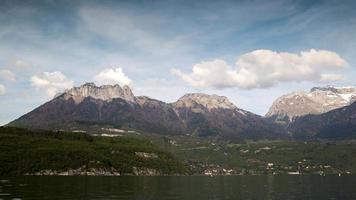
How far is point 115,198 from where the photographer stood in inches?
4872

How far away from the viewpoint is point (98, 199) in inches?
4638

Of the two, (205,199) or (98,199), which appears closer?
(98,199)

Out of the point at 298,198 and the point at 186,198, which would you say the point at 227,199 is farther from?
the point at 298,198

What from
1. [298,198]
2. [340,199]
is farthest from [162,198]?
[340,199]

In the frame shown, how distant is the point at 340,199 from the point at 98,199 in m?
68.4

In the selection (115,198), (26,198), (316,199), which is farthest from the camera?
(316,199)

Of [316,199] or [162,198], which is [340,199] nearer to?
[316,199]

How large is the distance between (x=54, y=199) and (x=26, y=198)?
699 centimetres

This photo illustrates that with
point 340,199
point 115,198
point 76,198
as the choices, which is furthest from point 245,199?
point 76,198

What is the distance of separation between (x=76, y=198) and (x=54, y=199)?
6.63m

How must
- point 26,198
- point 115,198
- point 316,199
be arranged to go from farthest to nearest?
point 316,199, point 115,198, point 26,198

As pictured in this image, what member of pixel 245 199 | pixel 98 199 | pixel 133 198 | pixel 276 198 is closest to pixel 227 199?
pixel 245 199

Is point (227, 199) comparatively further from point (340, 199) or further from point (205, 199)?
point (340, 199)

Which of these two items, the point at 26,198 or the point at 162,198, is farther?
the point at 162,198
